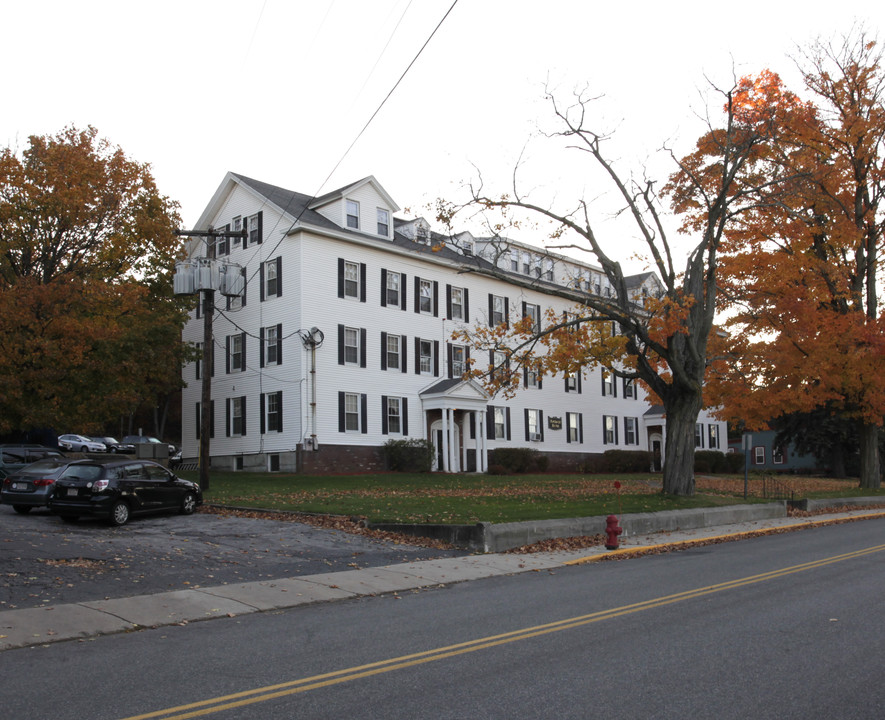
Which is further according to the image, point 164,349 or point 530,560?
point 164,349

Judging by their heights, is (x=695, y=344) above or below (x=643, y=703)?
above

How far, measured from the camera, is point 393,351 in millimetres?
40500

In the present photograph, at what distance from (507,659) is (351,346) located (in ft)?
104

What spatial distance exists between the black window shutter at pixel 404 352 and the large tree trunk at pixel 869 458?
20.4 m

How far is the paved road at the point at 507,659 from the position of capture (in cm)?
598

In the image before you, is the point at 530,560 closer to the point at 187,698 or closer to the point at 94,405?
the point at 187,698

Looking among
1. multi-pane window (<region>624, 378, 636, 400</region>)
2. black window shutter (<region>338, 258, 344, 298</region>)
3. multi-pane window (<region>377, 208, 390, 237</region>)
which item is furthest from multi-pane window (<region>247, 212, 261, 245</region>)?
multi-pane window (<region>624, 378, 636, 400</region>)

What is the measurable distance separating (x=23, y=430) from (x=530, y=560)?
75.7 feet

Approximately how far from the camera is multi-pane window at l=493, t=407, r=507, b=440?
1784 inches

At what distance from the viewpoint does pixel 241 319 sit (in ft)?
132

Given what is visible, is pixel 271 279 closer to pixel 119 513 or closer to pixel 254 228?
pixel 254 228

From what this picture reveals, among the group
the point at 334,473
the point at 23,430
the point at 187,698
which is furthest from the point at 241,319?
the point at 187,698

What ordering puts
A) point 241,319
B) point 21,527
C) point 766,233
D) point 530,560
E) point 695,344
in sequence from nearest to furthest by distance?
point 530,560 → point 21,527 → point 695,344 → point 766,233 → point 241,319

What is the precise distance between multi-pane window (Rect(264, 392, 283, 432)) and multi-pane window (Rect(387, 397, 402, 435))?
17.2 feet
